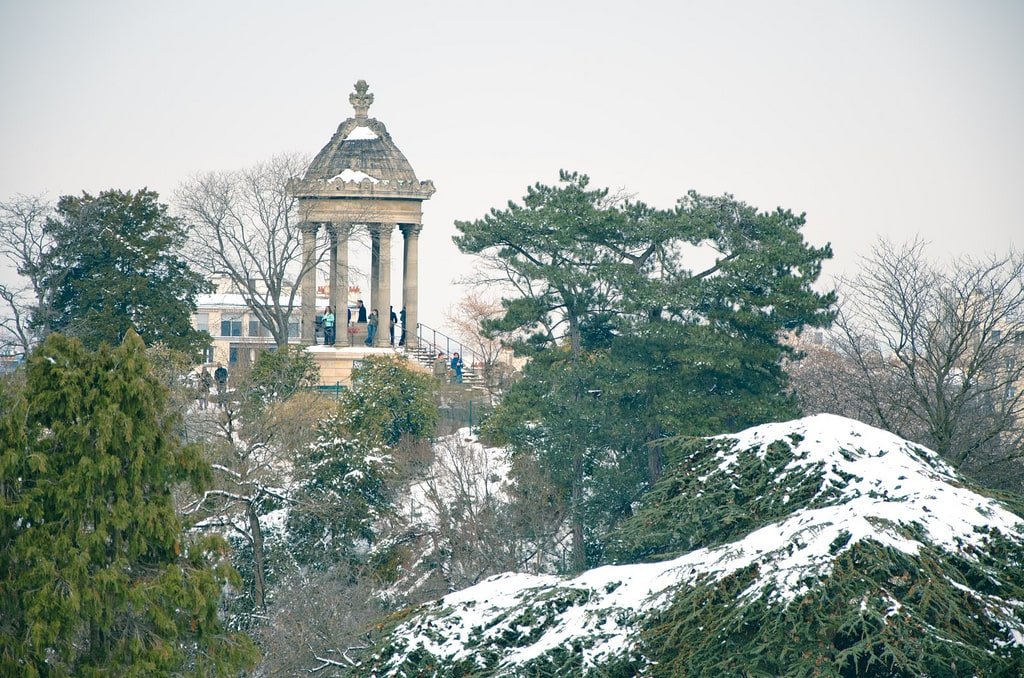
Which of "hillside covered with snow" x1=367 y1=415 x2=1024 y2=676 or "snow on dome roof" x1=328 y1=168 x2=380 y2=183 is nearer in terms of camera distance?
"hillside covered with snow" x1=367 y1=415 x2=1024 y2=676

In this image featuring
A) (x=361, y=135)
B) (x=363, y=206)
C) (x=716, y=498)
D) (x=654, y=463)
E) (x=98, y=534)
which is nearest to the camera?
(x=716, y=498)

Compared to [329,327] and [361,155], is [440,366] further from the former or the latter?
[361,155]

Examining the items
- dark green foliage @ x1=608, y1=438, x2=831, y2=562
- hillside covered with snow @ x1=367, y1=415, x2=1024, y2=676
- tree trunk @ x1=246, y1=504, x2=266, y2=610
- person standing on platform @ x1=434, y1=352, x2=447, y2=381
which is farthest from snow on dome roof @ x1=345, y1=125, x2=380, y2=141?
hillside covered with snow @ x1=367, y1=415, x2=1024, y2=676

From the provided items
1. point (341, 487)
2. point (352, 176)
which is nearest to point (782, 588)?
point (341, 487)

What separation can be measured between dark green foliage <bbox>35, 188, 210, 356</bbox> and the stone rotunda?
5878 millimetres

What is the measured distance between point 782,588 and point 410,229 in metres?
45.1

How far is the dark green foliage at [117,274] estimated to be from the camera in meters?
55.2

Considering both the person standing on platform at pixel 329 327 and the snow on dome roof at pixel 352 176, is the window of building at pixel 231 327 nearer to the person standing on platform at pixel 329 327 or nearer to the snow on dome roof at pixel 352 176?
the person standing on platform at pixel 329 327

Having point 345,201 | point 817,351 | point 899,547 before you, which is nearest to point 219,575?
point 899,547

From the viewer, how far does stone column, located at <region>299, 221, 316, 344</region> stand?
6312 centimetres

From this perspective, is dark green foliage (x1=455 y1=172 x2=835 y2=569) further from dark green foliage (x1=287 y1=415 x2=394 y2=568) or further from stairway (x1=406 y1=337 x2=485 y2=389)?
stairway (x1=406 y1=337 x2=485 y2=389)

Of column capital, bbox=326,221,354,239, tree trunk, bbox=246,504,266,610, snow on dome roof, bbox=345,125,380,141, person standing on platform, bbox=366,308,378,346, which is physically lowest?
tree trunk, bbox=246,504,266,610

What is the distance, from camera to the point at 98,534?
85.0ft

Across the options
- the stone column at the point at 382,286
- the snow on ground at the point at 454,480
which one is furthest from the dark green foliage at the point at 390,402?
the stone column at the point at 382,286
